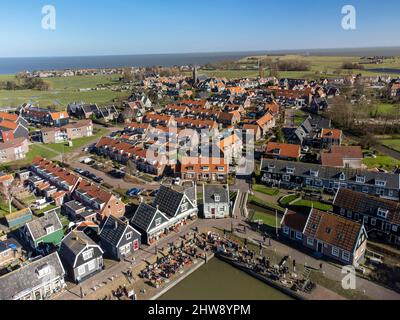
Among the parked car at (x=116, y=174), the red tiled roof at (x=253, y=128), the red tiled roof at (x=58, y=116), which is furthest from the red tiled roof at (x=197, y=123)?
the red tiled roof at (x=58, y=116)

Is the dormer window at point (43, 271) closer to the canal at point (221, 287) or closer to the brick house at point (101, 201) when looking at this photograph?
the canal at point (221, 287)

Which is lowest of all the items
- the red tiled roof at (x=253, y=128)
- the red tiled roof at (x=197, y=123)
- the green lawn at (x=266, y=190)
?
the green lawn at (x=266, y=190)

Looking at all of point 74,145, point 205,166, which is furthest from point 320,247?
point 74,145

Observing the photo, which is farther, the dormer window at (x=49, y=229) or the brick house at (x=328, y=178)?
the brick house at (x=328, y=178)

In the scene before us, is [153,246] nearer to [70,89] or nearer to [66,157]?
[66,157]

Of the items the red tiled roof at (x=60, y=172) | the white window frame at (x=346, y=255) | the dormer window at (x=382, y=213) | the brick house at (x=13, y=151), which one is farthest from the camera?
the brick house at (x=13, y=151)

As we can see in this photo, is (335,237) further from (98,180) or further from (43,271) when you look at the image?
(98,180)
